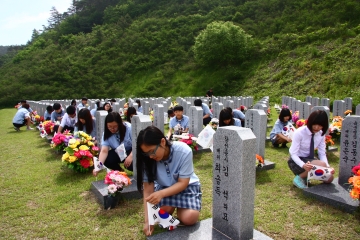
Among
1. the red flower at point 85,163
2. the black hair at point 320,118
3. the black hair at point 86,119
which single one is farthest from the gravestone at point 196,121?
the black hair at point 320,118

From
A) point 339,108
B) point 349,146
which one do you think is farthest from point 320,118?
point 339,108

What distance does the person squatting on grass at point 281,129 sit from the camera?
670 centimetres

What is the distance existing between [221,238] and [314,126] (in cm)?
234

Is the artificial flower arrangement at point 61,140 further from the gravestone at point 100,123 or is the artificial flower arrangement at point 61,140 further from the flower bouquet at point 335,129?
the flower bouquet at point 335,129

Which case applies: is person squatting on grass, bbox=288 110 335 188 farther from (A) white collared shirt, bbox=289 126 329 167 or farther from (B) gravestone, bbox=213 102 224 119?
(B) gravestone, bbox=213 102 224 119

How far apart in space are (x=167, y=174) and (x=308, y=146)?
8.54ft

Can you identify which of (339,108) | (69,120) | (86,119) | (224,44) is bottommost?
(339,108)

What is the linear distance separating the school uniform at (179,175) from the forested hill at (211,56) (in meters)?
13.7

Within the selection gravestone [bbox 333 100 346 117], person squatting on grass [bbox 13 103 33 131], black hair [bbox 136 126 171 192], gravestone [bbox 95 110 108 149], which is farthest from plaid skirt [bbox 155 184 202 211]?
person squatting on grass [bbox 13 103 33 131]

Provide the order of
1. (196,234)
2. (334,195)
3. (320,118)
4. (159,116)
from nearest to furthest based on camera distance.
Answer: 1. (196,234)
2. (334,195)
3. (320,118)
4. (159,116)

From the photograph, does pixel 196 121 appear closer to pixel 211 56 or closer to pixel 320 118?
pixel 320 118

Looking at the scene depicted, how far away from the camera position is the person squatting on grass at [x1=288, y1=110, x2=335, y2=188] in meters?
4.04

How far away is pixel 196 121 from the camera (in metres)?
7.81

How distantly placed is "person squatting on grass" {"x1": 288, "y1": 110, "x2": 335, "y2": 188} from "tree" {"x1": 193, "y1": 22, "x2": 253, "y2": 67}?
25.9 metres
